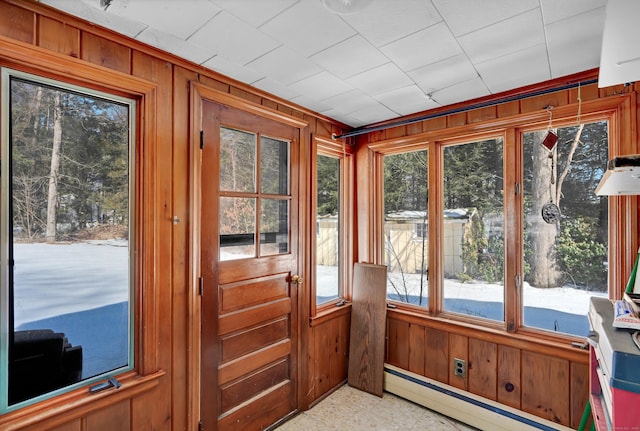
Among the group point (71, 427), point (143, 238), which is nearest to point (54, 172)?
point (143, 238)

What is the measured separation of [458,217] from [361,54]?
1.51m

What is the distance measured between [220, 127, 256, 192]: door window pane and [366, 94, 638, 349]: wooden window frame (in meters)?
1.23

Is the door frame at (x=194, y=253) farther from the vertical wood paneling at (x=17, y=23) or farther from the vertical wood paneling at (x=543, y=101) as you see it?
the vertical wood paneling at (x=543, y=101)

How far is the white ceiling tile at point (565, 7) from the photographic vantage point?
1.27 metres

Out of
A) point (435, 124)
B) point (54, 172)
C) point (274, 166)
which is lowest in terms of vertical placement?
point (54, 172)

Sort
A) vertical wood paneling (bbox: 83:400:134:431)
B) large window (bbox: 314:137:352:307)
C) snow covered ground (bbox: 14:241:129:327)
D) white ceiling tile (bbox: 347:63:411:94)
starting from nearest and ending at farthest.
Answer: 1. snow covered ground (bbox: 14:241:129:327)
2. vertical wood paneling (bbox: 83:400:134:431)
3. white ceiling tile (bbox: 347:63:411:94)
4. large window (bbox: 314:137:352:307)

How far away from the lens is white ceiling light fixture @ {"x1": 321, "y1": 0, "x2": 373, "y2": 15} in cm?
126

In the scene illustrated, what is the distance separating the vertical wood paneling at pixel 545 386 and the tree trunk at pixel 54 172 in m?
2.83

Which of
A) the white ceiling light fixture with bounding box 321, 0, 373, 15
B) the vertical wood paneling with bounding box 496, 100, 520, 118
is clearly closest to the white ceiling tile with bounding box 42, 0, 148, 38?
the white ceiling light fixture with bounding box 321, 0, 373, 15

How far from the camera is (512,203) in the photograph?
7.43 feet

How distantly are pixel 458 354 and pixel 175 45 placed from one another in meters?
2.75

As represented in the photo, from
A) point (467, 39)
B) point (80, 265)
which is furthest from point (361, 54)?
point (80, 265)

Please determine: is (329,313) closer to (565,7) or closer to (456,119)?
(456,119)

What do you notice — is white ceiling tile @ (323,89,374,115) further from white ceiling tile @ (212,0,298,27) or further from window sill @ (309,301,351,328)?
window sill @ (309,301,351,328)
